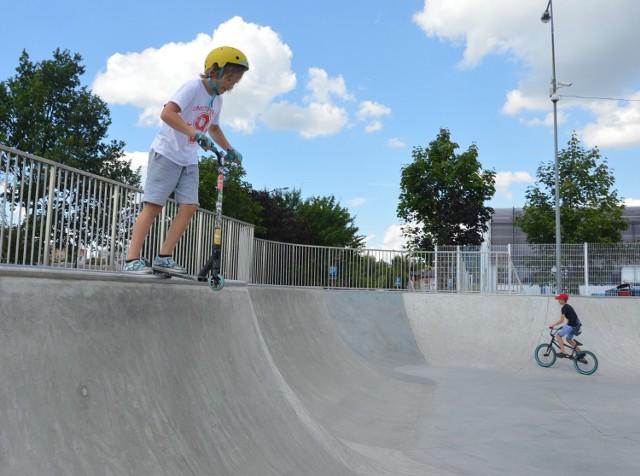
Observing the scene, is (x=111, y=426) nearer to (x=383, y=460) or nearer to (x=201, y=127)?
(x=201, y=127)

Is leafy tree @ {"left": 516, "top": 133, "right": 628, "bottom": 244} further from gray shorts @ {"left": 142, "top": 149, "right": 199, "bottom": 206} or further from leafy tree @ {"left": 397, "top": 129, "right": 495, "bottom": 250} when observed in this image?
gray shorts @ {"left": 142, "top": 149, "right": 199, "bottom": 206}

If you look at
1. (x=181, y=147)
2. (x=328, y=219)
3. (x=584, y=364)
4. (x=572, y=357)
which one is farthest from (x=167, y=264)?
(x=328, y=219)

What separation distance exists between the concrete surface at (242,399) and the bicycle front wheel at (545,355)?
89 cm

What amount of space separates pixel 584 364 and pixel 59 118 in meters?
31.8

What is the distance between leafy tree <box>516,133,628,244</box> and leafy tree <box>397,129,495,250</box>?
7.42 ft

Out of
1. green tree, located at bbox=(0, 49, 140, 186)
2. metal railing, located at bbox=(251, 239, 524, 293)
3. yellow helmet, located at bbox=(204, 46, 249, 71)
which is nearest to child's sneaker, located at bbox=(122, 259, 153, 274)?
yellow helmet, located at bbox=(204, 46, 249, 71)

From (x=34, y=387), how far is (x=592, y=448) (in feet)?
19.5

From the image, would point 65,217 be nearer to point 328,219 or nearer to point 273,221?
point 273,221

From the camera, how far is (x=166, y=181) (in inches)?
170

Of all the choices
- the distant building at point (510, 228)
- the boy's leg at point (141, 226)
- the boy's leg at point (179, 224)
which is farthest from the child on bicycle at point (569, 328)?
the distant building at point (510, 228)

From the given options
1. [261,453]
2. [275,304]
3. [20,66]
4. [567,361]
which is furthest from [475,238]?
[20,66]

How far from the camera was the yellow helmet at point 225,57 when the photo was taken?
14.1 feet

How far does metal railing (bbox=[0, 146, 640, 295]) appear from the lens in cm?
483

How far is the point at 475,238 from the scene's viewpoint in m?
25.8
